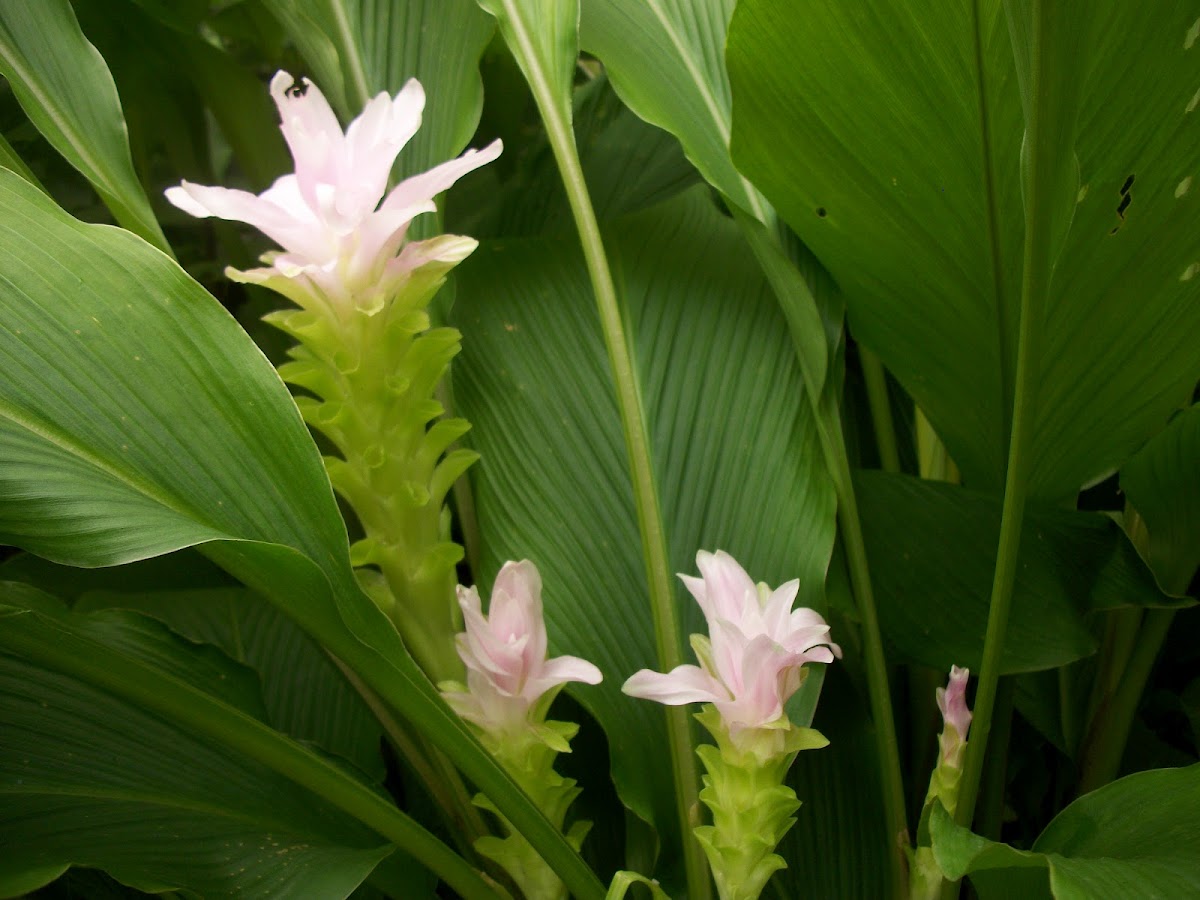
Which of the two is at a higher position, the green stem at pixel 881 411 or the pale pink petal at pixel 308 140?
the pale pink petal at pixel 308 140

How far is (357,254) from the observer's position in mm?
508

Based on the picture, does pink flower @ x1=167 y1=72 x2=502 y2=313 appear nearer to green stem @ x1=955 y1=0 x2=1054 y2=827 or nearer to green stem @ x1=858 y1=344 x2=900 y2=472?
green stem @ x1=955 y1=0 x2=1054 y2=827

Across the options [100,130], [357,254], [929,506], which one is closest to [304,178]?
[357,254]

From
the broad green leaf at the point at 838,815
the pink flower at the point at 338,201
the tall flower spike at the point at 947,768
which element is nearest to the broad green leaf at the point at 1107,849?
the tall flower spike at the point at 947,768

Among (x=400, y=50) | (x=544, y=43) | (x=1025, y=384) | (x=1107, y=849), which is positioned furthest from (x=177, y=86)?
(x=1107, y=849)

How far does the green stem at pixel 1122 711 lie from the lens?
2.32ft

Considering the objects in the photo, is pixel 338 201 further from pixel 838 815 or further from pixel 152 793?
pixel 838 815

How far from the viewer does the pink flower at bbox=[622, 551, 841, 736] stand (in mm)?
482

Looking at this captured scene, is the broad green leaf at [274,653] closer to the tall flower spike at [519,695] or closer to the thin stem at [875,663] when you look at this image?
the tall flower spike at [519,695]

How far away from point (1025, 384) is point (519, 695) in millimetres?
272

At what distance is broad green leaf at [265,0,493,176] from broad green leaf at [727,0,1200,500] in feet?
0.69

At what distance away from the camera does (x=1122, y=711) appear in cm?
72

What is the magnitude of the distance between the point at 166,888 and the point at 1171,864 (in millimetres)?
435

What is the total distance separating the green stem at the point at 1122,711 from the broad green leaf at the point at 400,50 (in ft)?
1.80
